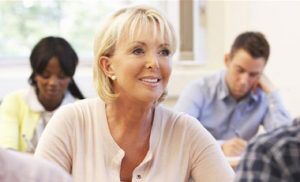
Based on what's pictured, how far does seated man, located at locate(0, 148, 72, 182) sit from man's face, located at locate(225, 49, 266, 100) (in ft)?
6.79

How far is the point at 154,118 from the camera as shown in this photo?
68.2 inches

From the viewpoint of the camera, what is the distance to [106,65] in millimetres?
1728

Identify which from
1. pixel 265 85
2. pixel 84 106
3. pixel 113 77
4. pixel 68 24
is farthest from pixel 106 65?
pixel 68 24

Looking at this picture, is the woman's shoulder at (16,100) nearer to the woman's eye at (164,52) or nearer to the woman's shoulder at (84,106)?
the woman's shoulder at (84,106)

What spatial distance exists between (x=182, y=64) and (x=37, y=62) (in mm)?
1192

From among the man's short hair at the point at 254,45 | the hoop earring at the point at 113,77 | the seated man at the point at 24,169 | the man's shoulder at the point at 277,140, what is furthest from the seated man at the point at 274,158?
the man's short hair at the point at 254,45

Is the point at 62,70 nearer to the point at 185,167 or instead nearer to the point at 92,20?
the point at 92,20

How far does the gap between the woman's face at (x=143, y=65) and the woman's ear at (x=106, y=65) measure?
0.11 ft

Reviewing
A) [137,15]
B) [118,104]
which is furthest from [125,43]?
[118,104]

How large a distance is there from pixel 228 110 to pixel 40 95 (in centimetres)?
94

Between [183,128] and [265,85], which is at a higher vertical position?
[183,128]

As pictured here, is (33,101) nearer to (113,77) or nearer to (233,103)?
(233,103)

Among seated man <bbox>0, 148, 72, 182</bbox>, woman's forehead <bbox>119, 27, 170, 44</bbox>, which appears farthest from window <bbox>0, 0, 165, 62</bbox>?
seated man <bbox>0, 148, 72, 182</bbox>

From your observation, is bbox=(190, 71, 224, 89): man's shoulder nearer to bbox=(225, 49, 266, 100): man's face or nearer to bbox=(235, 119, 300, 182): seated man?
bbox=(225, 49, 266, 100): man's face
